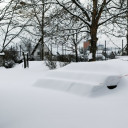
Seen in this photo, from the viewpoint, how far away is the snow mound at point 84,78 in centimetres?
409

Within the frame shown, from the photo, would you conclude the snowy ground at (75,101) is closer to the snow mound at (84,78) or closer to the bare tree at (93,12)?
the snow mound at (84,78)

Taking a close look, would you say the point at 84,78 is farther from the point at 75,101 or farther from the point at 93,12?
the point at 93,12

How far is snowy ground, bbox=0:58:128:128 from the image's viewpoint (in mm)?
3143

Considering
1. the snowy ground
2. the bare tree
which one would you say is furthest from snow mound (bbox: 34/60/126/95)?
the bare tree

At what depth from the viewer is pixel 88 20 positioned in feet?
35.8

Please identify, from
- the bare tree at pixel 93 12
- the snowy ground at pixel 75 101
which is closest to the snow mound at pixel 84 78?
the snowy ground at pixel 75 101

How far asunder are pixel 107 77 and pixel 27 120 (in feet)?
5.66

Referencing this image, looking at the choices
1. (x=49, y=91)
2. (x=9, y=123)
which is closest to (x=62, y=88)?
(x=49, y=91)

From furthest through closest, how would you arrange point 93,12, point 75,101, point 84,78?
point 93,12 < point 84,78 < point 75,101

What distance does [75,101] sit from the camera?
3748 millimetres

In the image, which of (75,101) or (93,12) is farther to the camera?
(93,12)

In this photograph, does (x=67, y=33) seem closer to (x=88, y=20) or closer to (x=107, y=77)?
(x=88, y=20)

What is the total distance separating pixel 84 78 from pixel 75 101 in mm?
846

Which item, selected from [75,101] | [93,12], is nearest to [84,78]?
[75,101]
